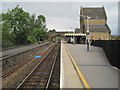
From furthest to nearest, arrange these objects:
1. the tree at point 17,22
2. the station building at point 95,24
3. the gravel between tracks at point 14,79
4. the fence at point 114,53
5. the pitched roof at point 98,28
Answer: the pitched roof at point 98,28, the station building at point 95,24, the tree at point 17,22, the fence at point 114,53, the gravel between tracks at point 14,79

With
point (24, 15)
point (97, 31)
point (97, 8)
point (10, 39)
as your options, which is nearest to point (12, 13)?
point (24, 15)

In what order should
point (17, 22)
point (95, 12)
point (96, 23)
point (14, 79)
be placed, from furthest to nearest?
point (95, 12) → point (96, 23) → point (17, 22) → point (14, 79)

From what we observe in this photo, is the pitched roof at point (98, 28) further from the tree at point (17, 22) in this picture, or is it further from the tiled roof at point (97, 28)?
the tree at point (17, 22)

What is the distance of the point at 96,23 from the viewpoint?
247ft

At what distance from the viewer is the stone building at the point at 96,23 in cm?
6494

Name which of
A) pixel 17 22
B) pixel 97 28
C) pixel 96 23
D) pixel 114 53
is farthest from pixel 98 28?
pixel 114 53

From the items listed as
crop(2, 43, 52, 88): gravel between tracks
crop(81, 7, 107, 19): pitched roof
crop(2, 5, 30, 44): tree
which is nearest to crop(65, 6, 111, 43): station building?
crop(81, 7, 107, 19): pitched roof

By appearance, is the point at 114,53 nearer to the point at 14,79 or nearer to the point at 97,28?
the point at 14,79

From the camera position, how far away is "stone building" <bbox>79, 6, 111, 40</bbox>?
213 feet

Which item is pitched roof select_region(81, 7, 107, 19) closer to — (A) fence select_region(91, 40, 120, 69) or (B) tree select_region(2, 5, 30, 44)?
(B) tree select_region(2, 5, 30, 44)

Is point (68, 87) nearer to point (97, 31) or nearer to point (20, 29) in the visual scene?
point (20, 29)

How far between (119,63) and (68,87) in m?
4.82

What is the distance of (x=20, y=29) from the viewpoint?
5381 centimetres

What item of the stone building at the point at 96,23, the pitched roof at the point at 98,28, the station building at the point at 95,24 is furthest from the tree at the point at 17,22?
the pitched roof at the point at 98,28
